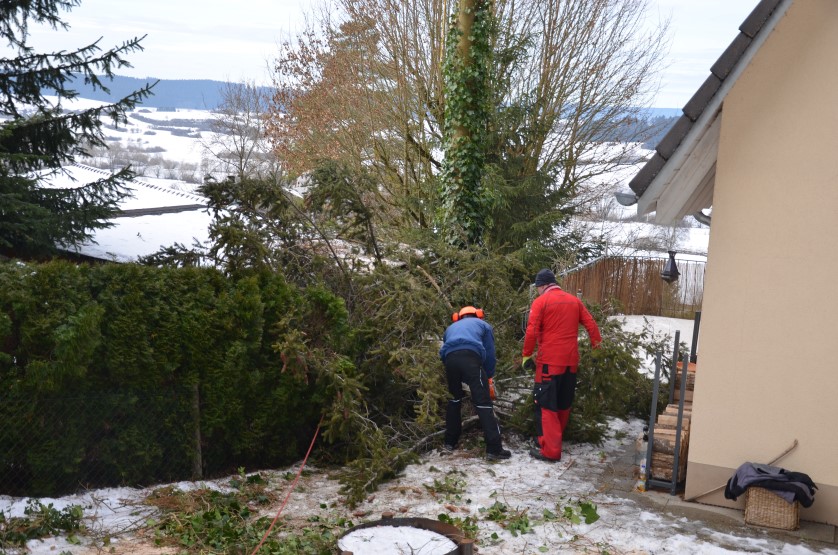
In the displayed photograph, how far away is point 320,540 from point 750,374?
153 inches

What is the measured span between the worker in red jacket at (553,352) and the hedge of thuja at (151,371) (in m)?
2.18

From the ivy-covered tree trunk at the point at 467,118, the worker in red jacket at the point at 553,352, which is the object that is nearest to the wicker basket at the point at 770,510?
the worker in red jacket at the point at 553,352

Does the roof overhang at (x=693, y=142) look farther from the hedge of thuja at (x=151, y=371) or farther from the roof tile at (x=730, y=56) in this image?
the hedge of thuja at (x=151, y=371)

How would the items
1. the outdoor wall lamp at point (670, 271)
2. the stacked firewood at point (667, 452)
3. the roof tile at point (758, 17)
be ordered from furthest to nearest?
the outdoor wall lamp at point (670, 271) → the stacked firewood at point (667, 452) → the roof tile at point (758, 17)

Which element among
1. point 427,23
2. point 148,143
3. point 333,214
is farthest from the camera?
point 148,143

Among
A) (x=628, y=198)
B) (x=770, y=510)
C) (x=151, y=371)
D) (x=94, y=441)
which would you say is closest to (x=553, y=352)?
(x=628, y=198)

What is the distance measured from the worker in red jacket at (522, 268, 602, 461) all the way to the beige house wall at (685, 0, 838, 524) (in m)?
1.65

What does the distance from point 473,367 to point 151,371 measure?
3.21 m

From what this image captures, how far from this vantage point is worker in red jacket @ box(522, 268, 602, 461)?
802cm

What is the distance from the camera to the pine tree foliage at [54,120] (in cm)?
1064

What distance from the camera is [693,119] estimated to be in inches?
236

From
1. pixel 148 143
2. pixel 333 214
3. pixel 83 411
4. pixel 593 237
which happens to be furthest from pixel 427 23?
pixel 148 143

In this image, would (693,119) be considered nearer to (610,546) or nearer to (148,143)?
(610,546)

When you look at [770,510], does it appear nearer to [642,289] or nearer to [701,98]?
[701,98]
